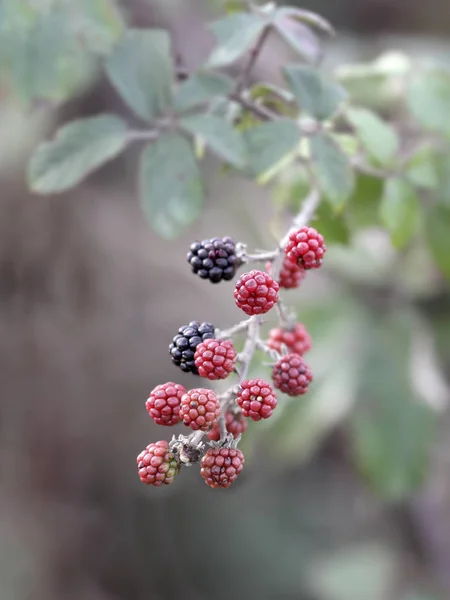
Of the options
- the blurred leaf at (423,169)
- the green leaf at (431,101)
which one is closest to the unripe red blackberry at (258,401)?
the blurred leaf at (423,169)

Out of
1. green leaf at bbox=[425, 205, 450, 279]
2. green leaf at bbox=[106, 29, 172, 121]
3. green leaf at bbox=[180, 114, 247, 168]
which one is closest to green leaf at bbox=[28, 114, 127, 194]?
green leaf at bbox=[106, 29, 172, 121]

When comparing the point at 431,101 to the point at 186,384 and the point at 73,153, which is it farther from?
the point at 186,384

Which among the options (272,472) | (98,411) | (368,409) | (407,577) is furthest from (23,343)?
(407,577)

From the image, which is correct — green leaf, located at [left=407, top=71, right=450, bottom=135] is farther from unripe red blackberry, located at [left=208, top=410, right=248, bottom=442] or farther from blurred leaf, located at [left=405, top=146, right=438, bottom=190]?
unripe red blackberry, located at [left=208, top=410, right=248, bottom=442]

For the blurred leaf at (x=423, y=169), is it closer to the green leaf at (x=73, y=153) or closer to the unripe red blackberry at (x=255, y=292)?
the green leaf at (x=73, y=153)

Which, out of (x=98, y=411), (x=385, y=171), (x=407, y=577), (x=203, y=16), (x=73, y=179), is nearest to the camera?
(x=73, y=179)

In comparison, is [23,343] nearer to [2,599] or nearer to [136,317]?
[136,317]
